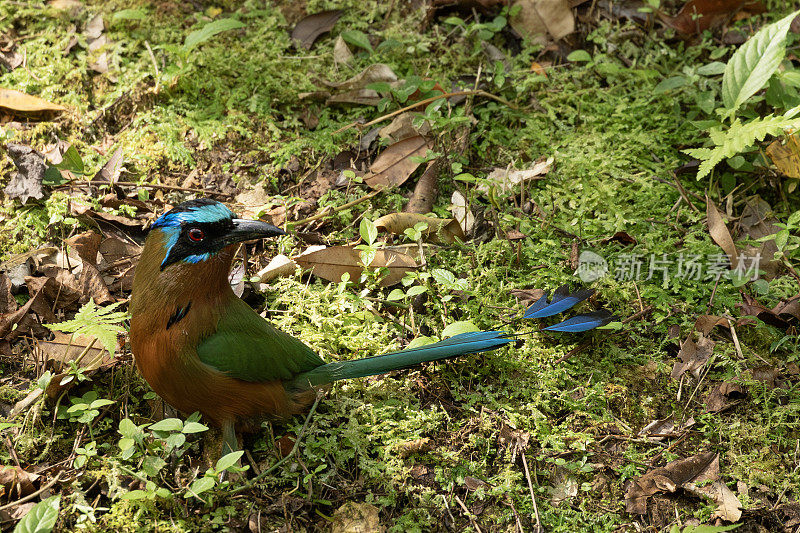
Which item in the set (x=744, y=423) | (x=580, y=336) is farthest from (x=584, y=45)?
(x=744, y=423)

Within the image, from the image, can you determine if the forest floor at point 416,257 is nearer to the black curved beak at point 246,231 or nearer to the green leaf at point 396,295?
the green leaf at point 396,295

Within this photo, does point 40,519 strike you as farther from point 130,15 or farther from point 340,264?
point 130,15

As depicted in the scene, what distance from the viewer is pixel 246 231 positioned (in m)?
3.20

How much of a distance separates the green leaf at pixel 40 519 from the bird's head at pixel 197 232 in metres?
1.01

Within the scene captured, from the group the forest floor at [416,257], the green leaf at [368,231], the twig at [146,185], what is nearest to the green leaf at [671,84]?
the forest floor at [416,257]

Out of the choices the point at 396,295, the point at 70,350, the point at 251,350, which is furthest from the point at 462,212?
the point at 70,350

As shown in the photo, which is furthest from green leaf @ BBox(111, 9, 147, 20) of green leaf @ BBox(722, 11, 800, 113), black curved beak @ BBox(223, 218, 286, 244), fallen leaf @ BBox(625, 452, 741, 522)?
fallen leaf @ BBox(625, 452, 741, 522)

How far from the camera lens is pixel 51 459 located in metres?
3.27

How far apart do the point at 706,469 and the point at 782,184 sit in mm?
2096

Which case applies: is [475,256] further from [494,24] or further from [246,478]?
[494,24]

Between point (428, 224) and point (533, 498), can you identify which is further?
point (428, 224)

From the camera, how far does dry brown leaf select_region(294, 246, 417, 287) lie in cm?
411

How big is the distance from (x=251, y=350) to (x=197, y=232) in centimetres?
57

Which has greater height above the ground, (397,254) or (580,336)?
(397,254)
